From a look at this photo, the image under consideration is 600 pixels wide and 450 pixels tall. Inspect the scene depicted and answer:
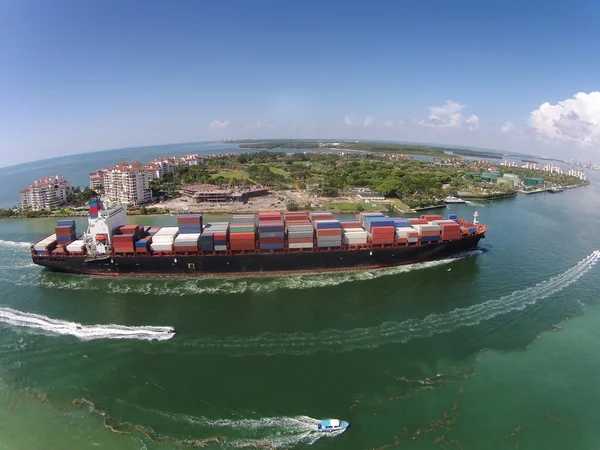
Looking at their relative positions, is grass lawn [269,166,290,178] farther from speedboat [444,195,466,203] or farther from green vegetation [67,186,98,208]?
green vegetation [67,186,98,208]

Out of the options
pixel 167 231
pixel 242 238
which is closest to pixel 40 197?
pixel 167 231

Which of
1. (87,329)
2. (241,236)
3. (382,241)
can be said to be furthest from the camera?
(382,241)

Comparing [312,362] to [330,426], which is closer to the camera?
[330,426]

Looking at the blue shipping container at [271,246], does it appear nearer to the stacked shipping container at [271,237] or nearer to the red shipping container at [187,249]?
the stacked shipping container at [271,237]

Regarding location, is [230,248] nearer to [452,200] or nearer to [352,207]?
[352,207]

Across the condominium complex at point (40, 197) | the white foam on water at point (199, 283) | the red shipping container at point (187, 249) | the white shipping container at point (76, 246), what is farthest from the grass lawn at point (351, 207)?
the condominium complex at point (40, 197)

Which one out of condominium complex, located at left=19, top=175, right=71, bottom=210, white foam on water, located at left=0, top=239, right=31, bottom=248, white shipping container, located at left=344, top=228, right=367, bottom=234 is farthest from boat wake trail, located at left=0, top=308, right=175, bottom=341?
condominium complex, located at left=19, top=175, right=71, bottom=210
